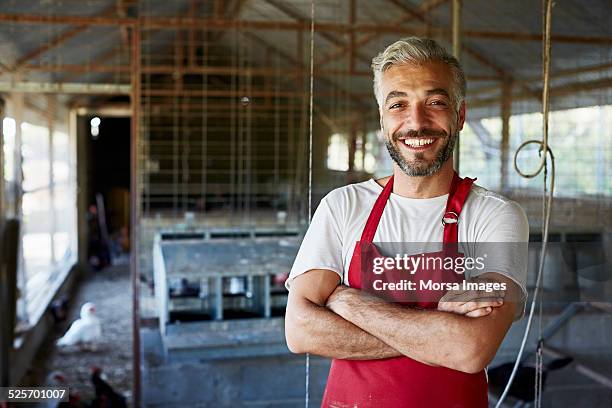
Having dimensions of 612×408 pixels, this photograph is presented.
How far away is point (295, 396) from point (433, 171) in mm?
2363

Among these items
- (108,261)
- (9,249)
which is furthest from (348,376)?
(108,261)

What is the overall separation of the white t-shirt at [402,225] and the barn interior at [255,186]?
473 millimetres

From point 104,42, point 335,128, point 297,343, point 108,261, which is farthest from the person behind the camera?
point 108,261

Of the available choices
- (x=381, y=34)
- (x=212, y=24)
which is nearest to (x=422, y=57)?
(x=212, y=24)

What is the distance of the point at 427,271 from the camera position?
45.7 inches

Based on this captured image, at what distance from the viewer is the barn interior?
9.59ft

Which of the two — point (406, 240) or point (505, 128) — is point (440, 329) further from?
point (505, 128)

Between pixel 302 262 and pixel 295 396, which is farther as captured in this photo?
pixel 295 396

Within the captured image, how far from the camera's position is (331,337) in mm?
1104

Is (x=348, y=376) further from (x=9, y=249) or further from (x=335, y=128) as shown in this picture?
(x=335, y=128)

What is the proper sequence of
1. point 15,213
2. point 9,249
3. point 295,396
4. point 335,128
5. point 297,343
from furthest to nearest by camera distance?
point 335,128
point 15,213
point 9,249
point 295,396
point 297,343

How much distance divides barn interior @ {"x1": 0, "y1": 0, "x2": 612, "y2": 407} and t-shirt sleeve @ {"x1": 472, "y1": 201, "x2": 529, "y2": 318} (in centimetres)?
62

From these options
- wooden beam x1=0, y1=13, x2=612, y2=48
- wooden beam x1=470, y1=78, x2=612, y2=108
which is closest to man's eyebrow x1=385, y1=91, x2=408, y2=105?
wooden beam x1=0, y1=13, x2=612, y2=48

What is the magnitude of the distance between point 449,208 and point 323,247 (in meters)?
0.24
